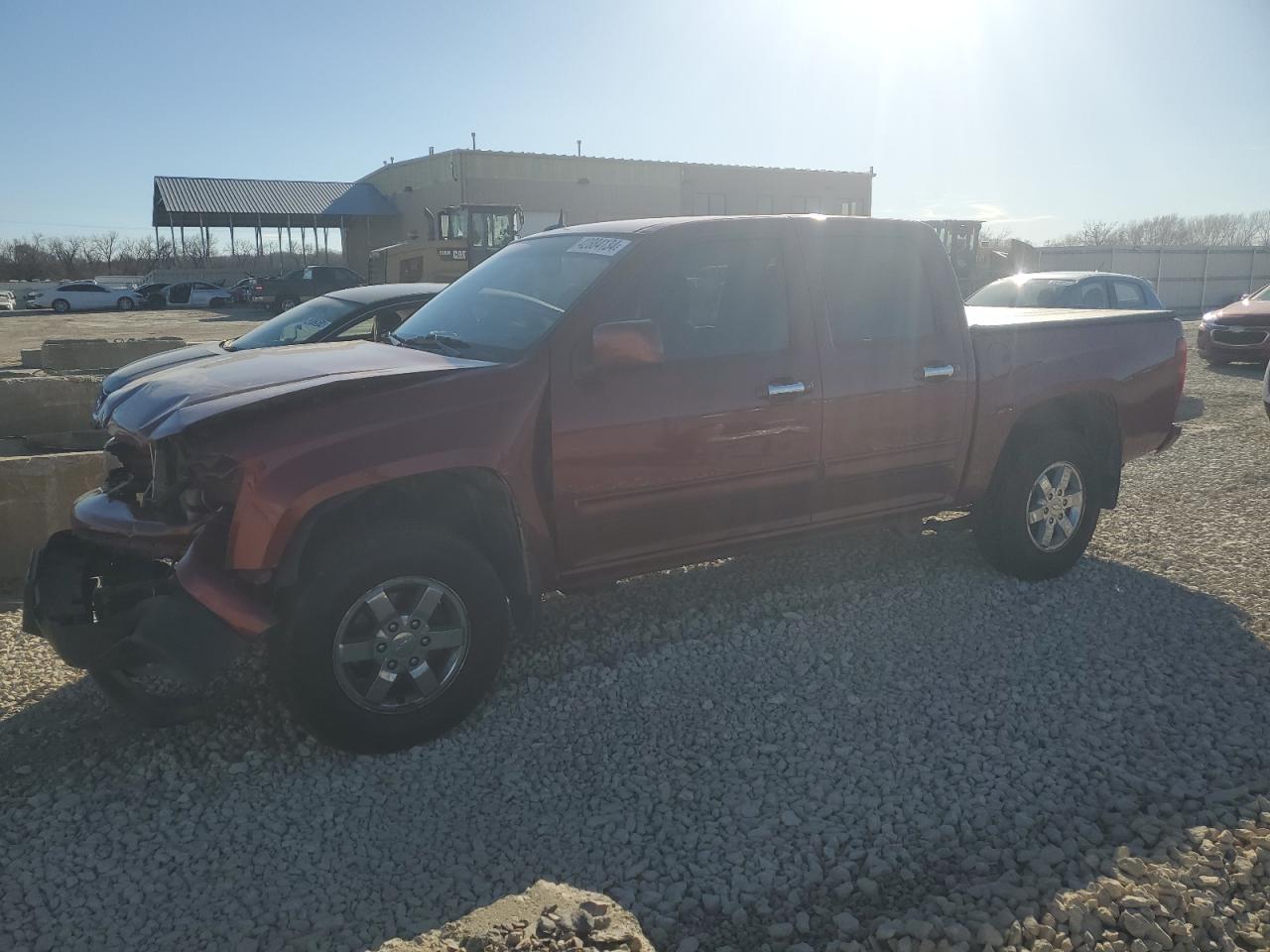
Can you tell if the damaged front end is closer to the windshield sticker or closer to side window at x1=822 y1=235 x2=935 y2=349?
the windshield sticker

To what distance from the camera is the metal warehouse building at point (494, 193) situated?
4369cm

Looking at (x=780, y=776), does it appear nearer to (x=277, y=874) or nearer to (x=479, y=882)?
(x=479, y=882)

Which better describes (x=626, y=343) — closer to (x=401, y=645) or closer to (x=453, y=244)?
(x=401, y=645)

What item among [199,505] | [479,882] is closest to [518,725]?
[479,882]

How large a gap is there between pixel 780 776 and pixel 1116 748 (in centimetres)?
132

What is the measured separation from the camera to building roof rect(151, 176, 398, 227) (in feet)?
155

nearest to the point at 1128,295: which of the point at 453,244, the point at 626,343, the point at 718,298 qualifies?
the point at 718,298

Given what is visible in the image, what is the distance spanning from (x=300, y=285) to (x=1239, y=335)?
102 feet

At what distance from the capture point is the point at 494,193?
43438 mm

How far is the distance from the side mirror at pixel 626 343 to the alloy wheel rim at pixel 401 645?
1.09m

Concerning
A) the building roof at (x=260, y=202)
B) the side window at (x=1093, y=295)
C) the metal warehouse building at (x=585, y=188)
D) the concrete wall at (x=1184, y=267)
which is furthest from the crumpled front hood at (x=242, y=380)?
the building roof at (x=260, y=202)

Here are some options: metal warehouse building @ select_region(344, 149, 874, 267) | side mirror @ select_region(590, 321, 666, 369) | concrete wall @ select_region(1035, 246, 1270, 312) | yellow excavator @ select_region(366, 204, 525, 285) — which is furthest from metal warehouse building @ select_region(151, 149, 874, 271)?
side mirror @ select_region(590, 321, 666, 369)

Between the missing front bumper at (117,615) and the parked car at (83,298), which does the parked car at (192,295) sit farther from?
the missing front bumper at (117,615)

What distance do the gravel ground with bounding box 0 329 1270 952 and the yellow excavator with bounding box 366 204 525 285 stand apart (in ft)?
63.2
